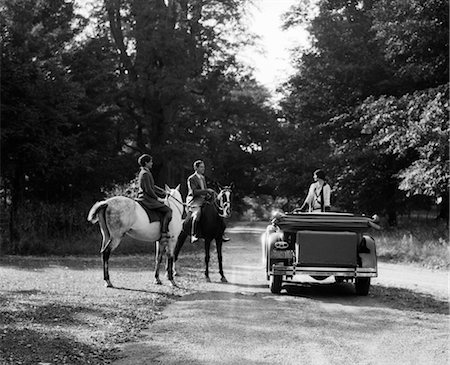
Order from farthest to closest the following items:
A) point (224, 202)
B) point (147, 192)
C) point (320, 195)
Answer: point (224, 202) → point (320, 195) → point (147, 192)

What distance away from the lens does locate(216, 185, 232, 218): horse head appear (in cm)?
1553

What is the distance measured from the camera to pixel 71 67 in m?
31.0

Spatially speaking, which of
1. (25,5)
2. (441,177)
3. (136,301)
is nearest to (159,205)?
(136,301)

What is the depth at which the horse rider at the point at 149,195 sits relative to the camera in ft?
46.8

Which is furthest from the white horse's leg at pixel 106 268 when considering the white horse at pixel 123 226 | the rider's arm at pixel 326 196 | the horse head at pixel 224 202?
the rider's arm at pixel 326 196

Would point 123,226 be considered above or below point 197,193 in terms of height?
below

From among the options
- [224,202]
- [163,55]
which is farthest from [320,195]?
[163,55]

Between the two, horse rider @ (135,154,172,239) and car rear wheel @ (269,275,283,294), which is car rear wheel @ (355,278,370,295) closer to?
car rear wheel @ (269,275,283,294)

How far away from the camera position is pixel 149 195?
14.5m

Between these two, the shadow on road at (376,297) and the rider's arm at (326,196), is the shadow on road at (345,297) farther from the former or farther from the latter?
the rider's arm at (326,196)

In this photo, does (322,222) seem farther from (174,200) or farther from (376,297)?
(174,200)

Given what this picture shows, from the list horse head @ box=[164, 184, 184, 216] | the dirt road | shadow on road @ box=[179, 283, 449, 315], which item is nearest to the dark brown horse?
horse head @ box=[164, 184, 184, 216]

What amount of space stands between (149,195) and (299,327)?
5.98 meters

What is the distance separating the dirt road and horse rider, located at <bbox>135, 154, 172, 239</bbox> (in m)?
1.58
